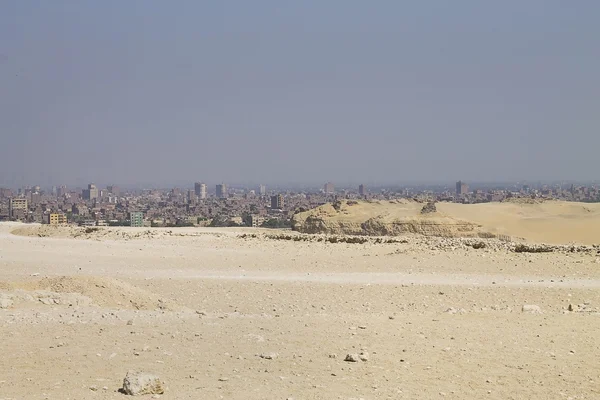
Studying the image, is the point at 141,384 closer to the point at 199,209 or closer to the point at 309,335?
the point at 309,335

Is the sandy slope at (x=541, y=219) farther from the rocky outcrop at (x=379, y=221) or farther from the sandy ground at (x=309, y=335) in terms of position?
the sandy ground at (x=309, y=335)

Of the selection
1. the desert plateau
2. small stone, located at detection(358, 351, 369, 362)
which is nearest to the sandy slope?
the desert plateau

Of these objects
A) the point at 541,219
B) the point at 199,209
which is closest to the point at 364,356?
the point at 541,219

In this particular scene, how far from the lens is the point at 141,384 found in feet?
24.6

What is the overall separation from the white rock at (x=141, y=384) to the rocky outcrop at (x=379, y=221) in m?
28.2

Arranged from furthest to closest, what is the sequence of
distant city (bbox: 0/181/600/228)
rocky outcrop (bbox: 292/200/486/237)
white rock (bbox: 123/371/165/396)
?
1. distant city (bbox: 0/181/600/228)
2. rocky outcrop (bbox: 292/200/486/237)
3. white rock (bbox: 123/371/165/396)

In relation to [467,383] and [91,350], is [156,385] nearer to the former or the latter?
[91,350]

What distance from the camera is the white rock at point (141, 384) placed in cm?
746

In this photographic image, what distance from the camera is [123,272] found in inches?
861

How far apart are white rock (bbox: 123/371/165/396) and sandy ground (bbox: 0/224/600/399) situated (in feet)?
0.49

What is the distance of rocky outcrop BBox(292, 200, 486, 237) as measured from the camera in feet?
115

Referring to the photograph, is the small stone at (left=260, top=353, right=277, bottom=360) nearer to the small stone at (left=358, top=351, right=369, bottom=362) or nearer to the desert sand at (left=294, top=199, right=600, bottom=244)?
the small stone at (left=358, top=351, right=369, bottom=362)

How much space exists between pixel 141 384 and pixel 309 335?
3.54 m

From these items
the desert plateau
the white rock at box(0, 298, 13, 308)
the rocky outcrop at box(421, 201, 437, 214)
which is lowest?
the desert plateau
